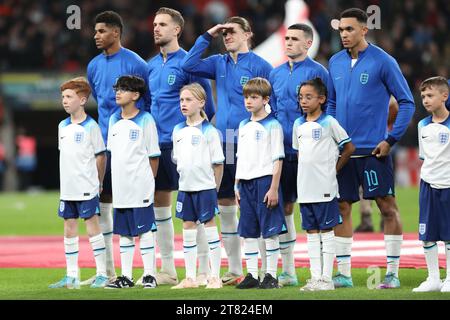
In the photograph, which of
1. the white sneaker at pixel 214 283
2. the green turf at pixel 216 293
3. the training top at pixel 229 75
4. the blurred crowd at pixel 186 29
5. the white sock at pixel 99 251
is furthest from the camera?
the blurred crowd at pixel 186 29

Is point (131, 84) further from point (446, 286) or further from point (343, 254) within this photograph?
point (446, 286)

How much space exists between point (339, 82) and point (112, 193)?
93.6 inches

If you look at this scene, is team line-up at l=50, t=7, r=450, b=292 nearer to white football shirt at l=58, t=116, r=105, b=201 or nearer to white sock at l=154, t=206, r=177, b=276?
white football shirt at l=58, t=116, r=105, b=201

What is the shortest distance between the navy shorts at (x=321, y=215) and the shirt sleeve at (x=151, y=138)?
1.47 meters

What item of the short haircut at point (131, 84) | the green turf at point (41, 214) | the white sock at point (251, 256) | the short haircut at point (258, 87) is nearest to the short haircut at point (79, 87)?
the short haircut at point (131, 84)

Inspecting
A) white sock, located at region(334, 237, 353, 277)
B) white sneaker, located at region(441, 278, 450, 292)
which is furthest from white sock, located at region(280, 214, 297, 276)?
white sneaker, located at region(441, 278, 450, 292)

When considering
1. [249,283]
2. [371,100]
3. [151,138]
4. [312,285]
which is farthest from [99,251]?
[371,100]

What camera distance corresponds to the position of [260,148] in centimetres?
1019

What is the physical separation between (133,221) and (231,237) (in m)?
1.17

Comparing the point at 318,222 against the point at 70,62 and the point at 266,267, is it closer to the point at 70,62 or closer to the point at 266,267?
the point at 266,267

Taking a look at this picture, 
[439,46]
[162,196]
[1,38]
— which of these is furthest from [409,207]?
[1,38]

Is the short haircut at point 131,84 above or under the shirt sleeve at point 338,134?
above

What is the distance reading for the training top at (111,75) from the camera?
434 inches

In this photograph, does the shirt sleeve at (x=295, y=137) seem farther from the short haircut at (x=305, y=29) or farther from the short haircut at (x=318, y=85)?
the short haircut at (x=305, y=29)
